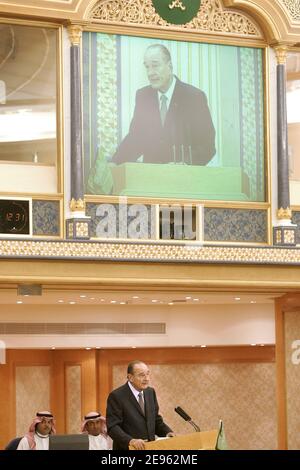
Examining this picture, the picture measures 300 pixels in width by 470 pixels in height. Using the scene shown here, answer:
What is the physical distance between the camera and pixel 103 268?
460 inches

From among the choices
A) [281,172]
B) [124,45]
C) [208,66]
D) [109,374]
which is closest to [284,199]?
[281,172]

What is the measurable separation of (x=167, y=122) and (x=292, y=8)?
6.71 ft

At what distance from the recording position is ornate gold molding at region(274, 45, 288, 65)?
41.3ft

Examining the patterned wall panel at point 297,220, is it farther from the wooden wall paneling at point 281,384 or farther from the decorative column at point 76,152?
the decorative column at point 76,152

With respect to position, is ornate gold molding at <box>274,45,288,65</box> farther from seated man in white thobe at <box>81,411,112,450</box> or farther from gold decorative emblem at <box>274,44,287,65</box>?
seated man in white thobe at <box>81,411,112,450</box>

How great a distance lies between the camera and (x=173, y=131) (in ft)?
40.0

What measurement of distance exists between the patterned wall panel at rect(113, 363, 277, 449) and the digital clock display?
17.4 feet

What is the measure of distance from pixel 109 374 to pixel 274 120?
5330 millimetres

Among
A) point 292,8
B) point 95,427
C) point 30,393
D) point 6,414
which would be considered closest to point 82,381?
point 30,393

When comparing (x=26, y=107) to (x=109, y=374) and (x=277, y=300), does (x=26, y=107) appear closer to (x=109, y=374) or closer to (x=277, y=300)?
(x=277, y=300)

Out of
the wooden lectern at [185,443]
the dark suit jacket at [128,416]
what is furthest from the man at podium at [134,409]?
the wooden lectern at [185,443]

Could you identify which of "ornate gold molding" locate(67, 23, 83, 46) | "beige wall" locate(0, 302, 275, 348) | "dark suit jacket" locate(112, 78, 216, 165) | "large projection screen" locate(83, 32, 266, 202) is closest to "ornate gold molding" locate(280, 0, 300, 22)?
"large projection screen" locate(83, 32, 266, 202)

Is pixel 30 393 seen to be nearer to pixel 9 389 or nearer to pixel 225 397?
pixel 9 389

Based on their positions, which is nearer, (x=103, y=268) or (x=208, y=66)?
(x=103, y=268)
